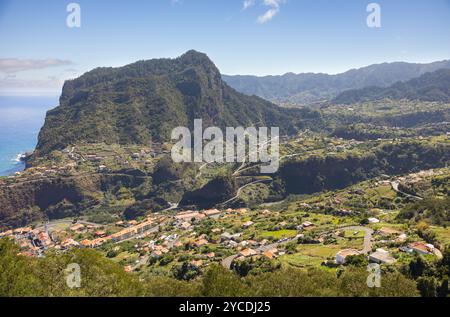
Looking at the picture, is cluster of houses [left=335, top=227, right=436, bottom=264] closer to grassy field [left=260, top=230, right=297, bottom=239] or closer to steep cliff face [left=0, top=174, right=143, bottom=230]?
grassy field [left=260, top=230, right=297, bottom=239]

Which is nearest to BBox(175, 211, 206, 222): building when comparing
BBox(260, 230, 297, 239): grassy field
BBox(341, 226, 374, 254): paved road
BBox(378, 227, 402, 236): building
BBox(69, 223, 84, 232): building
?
BBox(69, 223, 84, 232): building

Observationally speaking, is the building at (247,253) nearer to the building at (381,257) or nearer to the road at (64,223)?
the building at (381,257)

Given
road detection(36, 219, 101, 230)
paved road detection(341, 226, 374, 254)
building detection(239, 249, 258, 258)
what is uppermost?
paved road detection(341, 226, 374, 254)

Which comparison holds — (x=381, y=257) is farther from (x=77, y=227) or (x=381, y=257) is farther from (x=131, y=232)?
(x=77, y=227)

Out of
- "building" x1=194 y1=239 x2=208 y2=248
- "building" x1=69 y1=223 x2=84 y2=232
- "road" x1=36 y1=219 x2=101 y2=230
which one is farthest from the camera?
"road" x1=36 y1=219 x2=101 y2=230

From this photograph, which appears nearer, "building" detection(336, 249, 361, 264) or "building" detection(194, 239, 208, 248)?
"building" detection(336, 249, 361, 264)

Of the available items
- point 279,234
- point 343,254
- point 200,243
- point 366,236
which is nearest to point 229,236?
point 200,243
